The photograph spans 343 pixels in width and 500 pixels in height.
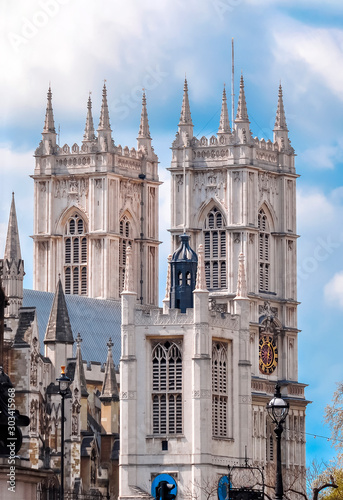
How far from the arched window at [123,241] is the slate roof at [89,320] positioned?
6682 millimetres

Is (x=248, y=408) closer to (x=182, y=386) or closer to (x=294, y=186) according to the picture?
(x=182, y=386)

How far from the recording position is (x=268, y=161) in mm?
121500

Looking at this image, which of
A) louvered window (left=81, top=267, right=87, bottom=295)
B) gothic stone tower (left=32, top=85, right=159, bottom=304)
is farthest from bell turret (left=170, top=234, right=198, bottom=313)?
louvered window (left=81, top=267, right=87, bottom=295)

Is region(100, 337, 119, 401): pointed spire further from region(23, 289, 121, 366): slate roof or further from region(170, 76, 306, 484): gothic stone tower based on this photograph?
region(170, 76, 306, 484): gothic stone tower

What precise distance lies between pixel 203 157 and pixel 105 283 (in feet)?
31.9

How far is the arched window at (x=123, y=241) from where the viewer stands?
126 meters

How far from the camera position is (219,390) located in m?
91.3

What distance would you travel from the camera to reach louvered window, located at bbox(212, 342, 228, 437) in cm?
9088

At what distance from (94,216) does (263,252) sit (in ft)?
35.9

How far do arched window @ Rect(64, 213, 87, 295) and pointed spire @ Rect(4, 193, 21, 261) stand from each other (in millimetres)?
19146

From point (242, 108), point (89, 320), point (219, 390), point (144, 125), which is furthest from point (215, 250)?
point (219, 390)

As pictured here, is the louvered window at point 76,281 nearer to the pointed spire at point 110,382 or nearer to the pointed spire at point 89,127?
the pointed spire at point 89,127

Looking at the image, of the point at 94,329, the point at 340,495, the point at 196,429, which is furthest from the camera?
the point at 94,329

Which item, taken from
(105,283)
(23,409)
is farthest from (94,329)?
(23,409)
